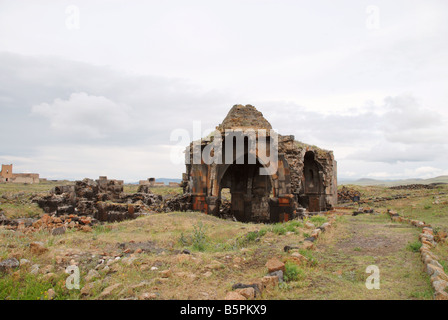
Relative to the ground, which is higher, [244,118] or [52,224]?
[244,118]

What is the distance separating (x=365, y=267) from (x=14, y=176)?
4661 cm

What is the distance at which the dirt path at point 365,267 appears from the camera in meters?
4.06

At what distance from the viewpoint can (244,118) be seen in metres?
16.9

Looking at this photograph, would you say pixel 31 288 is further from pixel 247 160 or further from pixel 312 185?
pixel 312 185

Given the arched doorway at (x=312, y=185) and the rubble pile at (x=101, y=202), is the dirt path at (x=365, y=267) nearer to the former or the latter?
the rubble pile at (x=101, y=202)

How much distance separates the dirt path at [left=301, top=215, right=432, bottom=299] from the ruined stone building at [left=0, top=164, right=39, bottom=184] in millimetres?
43436

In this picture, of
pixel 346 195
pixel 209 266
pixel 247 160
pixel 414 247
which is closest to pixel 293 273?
pixel 209 266

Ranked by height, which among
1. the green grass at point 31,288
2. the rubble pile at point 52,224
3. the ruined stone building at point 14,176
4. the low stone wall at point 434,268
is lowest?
the green grass at point 31,288

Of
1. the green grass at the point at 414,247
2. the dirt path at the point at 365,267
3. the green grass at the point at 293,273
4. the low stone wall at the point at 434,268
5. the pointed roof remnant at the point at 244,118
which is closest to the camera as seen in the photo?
the low stone wall at the point at 434,268

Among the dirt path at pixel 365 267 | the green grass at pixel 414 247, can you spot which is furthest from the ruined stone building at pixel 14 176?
the green grass at pixel 414 247

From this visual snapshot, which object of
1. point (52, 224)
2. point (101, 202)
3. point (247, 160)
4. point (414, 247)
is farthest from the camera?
point (247, 160)

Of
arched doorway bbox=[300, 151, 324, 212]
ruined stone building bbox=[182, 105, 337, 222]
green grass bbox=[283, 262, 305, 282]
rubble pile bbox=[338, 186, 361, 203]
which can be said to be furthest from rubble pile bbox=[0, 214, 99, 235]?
rubble pile bbox=[338, 186, 361, 203]

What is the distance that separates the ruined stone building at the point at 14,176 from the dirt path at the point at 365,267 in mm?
43436
